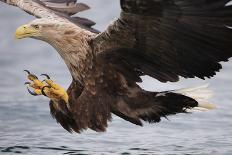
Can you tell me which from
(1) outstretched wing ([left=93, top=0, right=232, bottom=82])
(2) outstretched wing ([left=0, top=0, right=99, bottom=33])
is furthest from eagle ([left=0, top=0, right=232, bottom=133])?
(2) outstretched wing ([left=0, top=0, right=99, bottom=33])

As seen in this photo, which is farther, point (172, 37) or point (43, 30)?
point (43, 30)

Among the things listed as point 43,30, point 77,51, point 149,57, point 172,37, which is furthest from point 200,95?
point 43,30

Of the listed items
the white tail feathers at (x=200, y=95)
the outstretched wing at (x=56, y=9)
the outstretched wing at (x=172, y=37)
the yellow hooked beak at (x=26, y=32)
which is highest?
the outstretched wing at (x=56, y=9)

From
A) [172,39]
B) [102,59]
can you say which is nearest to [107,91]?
[102,59]

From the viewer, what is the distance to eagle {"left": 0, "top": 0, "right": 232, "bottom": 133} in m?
6.31

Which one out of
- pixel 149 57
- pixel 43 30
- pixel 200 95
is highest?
pixel 43 30

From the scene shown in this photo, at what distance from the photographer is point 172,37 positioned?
21.2 feet

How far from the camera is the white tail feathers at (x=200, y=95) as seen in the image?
7.04m

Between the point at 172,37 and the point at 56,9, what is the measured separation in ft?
7.71

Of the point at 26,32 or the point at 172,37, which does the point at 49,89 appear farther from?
the point at 172,37

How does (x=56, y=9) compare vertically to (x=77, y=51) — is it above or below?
above

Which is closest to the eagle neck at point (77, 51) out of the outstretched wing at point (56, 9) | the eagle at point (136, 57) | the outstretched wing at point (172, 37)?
the eagle at point (136, 57)

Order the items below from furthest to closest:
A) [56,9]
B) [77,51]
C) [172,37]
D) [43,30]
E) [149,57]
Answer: [56,9] → [43,30] → [77,51] → [149,57] → [172,37]

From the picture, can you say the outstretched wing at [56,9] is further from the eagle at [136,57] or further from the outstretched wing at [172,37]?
the outstretched wing at [172,37]
